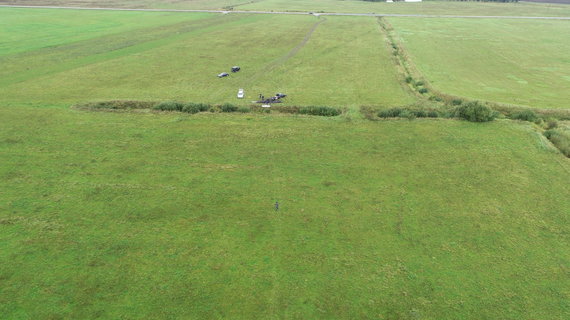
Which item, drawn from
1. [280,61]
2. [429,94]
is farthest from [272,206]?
[280,61]

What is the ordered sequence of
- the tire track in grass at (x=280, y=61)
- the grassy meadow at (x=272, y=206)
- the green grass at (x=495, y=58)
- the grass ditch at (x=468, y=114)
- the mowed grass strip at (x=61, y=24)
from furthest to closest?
1. the mowed grass strip at (x=61, y=24)
2. the tire track in grass at (x=280, y=61)
3. the green grass at (x=495, y=58)
4. the grass ditch at (x=468, y=114)
5. the grassy meadow at (x=272, y=206)

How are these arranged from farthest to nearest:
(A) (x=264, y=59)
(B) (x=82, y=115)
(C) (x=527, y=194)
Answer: (A) (x=264, y=59) → (B) (x=82, y=115) → (C) (x=527, y=194)

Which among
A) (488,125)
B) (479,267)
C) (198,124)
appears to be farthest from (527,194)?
(198,124)

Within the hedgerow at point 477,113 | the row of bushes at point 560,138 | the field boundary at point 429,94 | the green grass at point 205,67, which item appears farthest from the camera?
the green grass at point 205,67

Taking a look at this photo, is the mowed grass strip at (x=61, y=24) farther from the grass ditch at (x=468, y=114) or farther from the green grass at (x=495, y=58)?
the green grass at (x=495, y=58)

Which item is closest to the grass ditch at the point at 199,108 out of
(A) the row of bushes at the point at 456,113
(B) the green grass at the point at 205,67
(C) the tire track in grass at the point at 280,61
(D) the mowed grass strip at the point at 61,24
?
(B) the green grass at the point at 205,67

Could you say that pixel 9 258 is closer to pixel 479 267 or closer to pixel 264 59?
pixel 479 267

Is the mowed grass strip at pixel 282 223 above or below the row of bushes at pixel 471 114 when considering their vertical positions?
below
